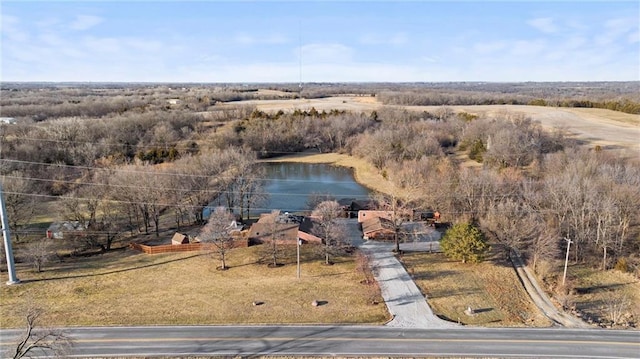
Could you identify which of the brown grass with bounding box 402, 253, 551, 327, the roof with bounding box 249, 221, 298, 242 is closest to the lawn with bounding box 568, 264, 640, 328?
the brown grass with bounding box 402, 253, 551, 327

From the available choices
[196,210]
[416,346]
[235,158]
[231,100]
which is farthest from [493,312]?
[231,100]

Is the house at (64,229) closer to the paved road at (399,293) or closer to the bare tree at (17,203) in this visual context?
the bare tree at (17,203)

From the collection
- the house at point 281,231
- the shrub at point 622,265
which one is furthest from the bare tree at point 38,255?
the shrub at point 622,265

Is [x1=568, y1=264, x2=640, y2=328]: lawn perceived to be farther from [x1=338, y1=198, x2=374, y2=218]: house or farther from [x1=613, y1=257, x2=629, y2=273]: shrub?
[x1=338, y1=198, x2=374, y2=218]: house

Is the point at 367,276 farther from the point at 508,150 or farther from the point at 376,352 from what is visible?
the point at 508,150

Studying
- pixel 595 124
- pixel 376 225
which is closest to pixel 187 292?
pixel 376 225

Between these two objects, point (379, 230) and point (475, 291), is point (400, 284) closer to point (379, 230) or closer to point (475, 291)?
point (475, 291)

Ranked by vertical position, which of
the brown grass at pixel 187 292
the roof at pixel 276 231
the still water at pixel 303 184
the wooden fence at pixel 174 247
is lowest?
the brown grass at pixel 187 292
